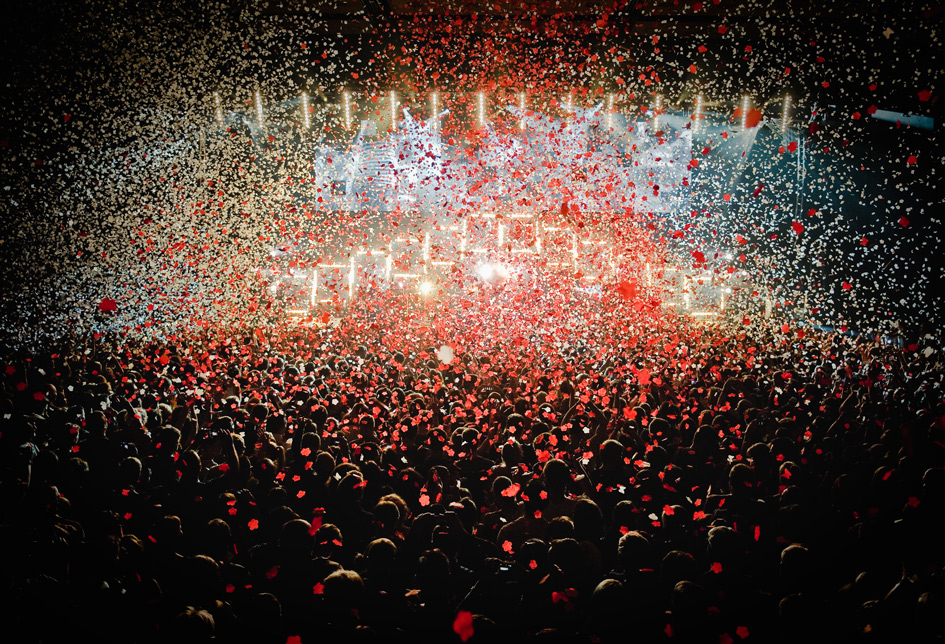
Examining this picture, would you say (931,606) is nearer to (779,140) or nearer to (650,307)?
(779,140)

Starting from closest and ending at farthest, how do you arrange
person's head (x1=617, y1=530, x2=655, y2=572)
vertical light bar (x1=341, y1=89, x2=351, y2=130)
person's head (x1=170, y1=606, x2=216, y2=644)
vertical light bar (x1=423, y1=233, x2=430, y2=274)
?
person's head (x1=170, y1=606, x2=216, y2=644) < person's head (x1=617, y1=530, x2=655, y2=572) < vertical light bar (x1=341, y1=89, x2=351, y2=130) < vertical light bar (x1=423, y1=233, x2=430, y2=274)

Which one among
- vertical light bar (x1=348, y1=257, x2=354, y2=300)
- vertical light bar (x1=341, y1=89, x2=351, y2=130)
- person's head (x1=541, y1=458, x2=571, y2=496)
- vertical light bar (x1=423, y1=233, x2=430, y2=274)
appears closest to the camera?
person's head (x1=541, y1=458, x2=571, y2=496)

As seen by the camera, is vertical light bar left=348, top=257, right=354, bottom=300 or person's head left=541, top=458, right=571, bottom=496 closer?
person's head left=541, top=458, right=571, bottom=496

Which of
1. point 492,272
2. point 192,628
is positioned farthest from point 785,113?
point 192,628

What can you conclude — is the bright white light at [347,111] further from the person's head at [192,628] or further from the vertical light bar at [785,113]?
the person's head at [192,628]

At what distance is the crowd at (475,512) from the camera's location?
84.7 inches

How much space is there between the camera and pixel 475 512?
2.99 meters

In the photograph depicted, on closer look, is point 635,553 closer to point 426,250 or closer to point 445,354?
point 445,354

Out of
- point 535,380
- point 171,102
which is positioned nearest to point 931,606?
point 535,380

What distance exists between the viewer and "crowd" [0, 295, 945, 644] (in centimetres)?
215

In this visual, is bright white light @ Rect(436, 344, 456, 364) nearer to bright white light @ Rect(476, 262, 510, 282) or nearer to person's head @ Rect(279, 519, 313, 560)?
person's head @ Rect(279, 519, 313, 560)

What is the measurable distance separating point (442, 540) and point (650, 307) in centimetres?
1396

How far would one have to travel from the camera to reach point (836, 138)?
11867 mm

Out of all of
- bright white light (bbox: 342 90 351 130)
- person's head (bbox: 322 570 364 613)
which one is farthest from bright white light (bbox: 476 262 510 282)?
person's head (bbox: 322 570 364 613)
